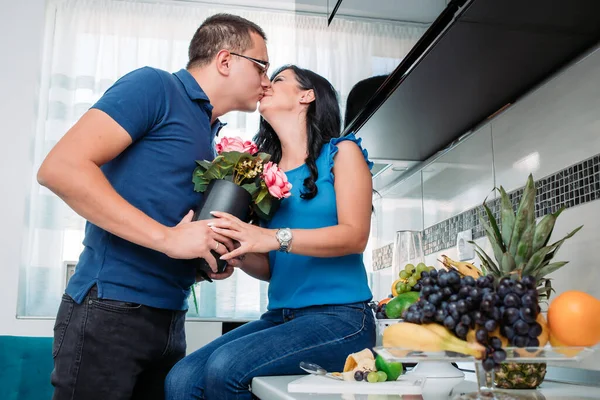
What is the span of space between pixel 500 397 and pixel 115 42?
11.4ft

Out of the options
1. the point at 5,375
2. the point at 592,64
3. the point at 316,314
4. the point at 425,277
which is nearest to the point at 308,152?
the point at 316,314

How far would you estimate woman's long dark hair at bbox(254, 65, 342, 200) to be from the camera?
178cm

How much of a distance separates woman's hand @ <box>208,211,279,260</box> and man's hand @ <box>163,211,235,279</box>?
2cm

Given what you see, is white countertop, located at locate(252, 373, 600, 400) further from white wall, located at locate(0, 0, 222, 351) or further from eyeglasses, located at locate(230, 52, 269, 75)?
white wall, located at locate(0, 0, 222, 351)

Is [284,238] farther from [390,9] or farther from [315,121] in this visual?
[390,9]

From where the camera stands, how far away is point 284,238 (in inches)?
54.0

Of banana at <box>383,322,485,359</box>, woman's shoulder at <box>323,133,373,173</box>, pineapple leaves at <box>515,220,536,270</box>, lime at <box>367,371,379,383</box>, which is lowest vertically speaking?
lime at <box>367,371,379,383</box>

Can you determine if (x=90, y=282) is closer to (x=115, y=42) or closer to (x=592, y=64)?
(x=592, y=64)

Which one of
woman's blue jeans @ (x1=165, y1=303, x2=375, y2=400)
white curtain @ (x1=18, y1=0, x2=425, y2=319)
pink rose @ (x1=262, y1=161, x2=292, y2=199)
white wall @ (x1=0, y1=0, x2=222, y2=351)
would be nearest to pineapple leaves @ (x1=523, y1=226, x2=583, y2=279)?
woman's blue jeans @ (x1=165, y1=303, x2=375, y2=400)

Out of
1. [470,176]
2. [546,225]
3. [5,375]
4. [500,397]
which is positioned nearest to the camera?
[500,397]

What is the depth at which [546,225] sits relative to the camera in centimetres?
97

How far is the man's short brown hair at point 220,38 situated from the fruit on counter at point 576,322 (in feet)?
3.70

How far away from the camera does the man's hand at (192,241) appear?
127cm

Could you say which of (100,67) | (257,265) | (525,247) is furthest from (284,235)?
(100,67)
